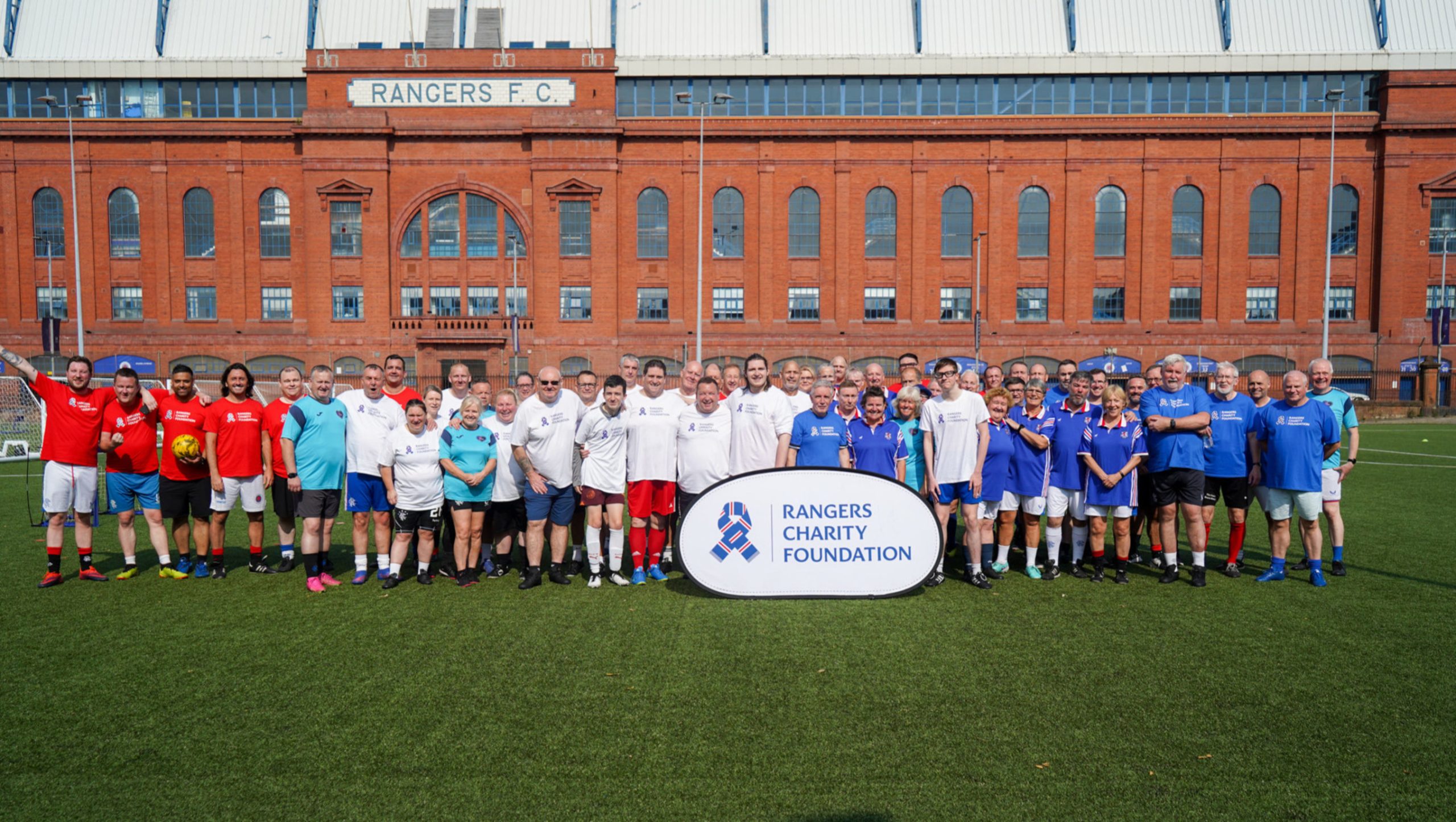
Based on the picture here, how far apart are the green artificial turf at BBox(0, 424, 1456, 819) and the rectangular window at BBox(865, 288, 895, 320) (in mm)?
30810

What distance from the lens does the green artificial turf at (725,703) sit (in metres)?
3.77

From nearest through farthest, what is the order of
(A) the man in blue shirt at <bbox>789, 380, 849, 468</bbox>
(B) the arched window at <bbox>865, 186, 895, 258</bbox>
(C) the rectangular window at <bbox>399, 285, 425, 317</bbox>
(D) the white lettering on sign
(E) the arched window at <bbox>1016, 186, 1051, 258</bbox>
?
(A) the man in blue shirt at <bbox>789, 380, 849, 468</bbox>, (D) the white lettering on sign, (C) the rectangular window at <bbox>399, 285, 425, 317</bbox>, (E) the arched window at <bbox>1016, 186, 1051, 258</bbox>, (B) the arched window at <bbox>865, 186, 895, 258</bbox>

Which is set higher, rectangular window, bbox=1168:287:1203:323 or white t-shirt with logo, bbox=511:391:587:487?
rectangular window, bbox=1168:287:1203:323

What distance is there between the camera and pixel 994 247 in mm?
37531

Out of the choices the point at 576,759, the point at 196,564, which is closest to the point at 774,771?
the point at 576,759

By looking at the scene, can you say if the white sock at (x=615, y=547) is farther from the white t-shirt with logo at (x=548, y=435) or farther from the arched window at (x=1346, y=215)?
the arched window at (x=1346, y=215)

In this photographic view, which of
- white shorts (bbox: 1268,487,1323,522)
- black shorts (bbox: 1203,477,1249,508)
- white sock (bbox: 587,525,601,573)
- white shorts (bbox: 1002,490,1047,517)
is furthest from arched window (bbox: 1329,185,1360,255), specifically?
white sock (bbox: 587,525,601,573)

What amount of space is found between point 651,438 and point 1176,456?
493 cm

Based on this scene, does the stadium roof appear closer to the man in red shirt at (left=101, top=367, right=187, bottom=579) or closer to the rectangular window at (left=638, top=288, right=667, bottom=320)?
the rectangular window at (left=638, top=288, right=667, bottom=320)

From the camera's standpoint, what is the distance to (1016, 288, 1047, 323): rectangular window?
37.6 metres

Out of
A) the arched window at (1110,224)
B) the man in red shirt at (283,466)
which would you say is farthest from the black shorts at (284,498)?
the arched window at (1110,224)

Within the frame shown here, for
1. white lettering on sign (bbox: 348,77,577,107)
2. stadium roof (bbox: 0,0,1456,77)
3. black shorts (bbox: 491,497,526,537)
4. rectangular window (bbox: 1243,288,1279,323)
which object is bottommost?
black shorts (bbox: 491,497,526,537)

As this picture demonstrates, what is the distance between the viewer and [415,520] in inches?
298

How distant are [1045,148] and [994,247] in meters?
4.98
